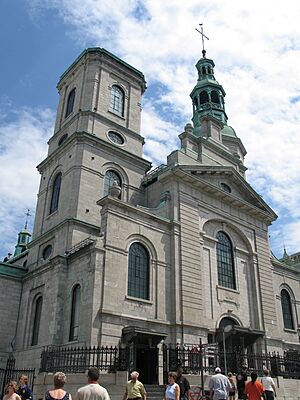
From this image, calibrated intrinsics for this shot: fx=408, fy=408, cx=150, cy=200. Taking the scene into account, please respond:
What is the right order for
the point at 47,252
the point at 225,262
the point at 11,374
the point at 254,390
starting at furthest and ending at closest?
the point at 225,262
the point at 47,252
the point at 11,374
the point at 254,390

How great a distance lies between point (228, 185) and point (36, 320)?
684 inches

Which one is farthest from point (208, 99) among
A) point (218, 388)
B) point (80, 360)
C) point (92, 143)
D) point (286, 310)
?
point (218, 388)

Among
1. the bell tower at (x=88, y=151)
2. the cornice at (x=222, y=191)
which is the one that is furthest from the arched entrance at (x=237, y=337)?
the bell tower at (x=88, y=151)

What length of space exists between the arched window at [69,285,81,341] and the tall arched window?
956cm

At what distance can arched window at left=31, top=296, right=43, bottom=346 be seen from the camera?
85.7 ft

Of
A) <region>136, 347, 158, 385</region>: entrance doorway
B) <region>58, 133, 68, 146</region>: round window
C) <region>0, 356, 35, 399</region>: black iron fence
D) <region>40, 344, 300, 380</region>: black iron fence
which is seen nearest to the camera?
<region>40, 344, 300, 380</region>: black iron fence

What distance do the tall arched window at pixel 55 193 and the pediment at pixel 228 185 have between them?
10265 millimetres

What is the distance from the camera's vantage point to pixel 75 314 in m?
23.0

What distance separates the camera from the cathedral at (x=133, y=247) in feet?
75.5

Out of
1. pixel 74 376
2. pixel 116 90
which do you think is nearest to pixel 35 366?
pixel 74 376

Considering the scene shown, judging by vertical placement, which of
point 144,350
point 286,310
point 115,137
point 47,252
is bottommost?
point 144,350

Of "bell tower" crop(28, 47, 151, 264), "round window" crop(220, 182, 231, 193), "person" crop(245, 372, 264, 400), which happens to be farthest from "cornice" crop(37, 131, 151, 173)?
"person" crop(245, 372, 264, 400)

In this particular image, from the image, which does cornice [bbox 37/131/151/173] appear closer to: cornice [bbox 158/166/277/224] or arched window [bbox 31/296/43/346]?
cornice [bbox 158/166/277/224]

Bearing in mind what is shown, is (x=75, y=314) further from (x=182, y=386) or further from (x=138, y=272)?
(x=182, y=386)
